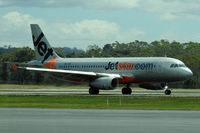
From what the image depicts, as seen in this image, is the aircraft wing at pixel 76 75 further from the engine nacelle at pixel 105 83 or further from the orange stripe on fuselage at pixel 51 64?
the orange stripe on fuselage at pixel 51 64

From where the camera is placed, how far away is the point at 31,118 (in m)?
27.6

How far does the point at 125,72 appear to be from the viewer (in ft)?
221

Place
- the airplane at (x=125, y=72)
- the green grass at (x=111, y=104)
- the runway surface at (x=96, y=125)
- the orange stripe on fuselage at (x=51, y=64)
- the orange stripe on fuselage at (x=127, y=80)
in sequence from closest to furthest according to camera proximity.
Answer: the runway surface at (x=96, y=125)
the green grass at (x=111, y=104)
the airplane at (x=125, y=72)
the orange stripe on fuselage at (x=127, y=80)
the orange stripe on fuselage at (x=51, y=64)

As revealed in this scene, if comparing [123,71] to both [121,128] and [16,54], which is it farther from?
[16,54]

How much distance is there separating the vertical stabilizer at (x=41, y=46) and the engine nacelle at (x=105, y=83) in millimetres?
12041

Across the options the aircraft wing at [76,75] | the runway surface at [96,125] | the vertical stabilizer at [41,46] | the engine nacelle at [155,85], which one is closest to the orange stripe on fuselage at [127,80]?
the aircraft wing at [76,75]

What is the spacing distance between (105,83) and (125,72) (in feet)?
13.7

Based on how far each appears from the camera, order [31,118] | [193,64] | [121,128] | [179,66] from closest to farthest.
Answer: [121,128], [31,118], [179,66], [193,64]

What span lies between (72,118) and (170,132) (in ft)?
26.1

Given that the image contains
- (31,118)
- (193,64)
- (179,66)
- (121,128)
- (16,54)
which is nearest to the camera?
(121,128)

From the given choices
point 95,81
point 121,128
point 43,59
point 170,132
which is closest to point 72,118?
point 121,128

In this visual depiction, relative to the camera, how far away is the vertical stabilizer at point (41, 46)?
76000 mm

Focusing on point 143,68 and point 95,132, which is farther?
point 143,68

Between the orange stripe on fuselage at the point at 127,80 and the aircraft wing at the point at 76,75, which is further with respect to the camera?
the orange stripe on fuselage at the point at 127,80
